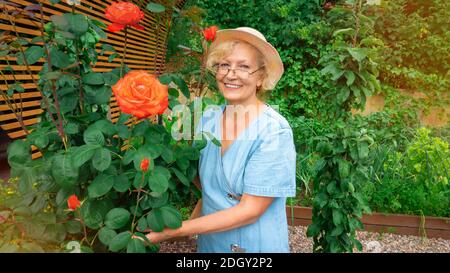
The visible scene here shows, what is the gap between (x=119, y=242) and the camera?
0.88 metres

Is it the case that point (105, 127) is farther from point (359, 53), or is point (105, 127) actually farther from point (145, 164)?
point (359, 53)

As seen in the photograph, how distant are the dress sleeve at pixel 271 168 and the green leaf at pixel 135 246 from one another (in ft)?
1.59

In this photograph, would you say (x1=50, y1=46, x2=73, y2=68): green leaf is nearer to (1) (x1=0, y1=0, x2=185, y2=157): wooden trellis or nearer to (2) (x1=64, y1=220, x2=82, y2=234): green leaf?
(1) (x1=0, y1=0, x2=185, y2=157): wooden trellis

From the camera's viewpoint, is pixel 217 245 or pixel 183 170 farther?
pixel 217 245

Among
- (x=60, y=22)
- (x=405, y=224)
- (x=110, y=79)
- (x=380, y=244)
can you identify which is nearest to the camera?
(x=60, y=22)

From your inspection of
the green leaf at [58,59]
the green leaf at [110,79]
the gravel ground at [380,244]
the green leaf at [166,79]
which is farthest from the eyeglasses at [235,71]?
the gravel ground at [380,244]

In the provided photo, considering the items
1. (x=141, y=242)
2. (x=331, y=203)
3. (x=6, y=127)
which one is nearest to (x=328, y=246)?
(x=331, y=203)

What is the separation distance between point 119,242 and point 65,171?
0.21 metres

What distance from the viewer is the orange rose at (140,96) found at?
2.63ft

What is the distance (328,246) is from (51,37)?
1.79m

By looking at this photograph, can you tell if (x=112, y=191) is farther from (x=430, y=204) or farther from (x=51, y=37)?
(x=430, y=204)

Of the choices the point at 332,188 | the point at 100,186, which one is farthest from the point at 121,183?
the point at 332,188

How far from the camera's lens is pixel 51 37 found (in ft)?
3.54

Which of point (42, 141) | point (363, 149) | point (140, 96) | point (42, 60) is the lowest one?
point (363, 149)
